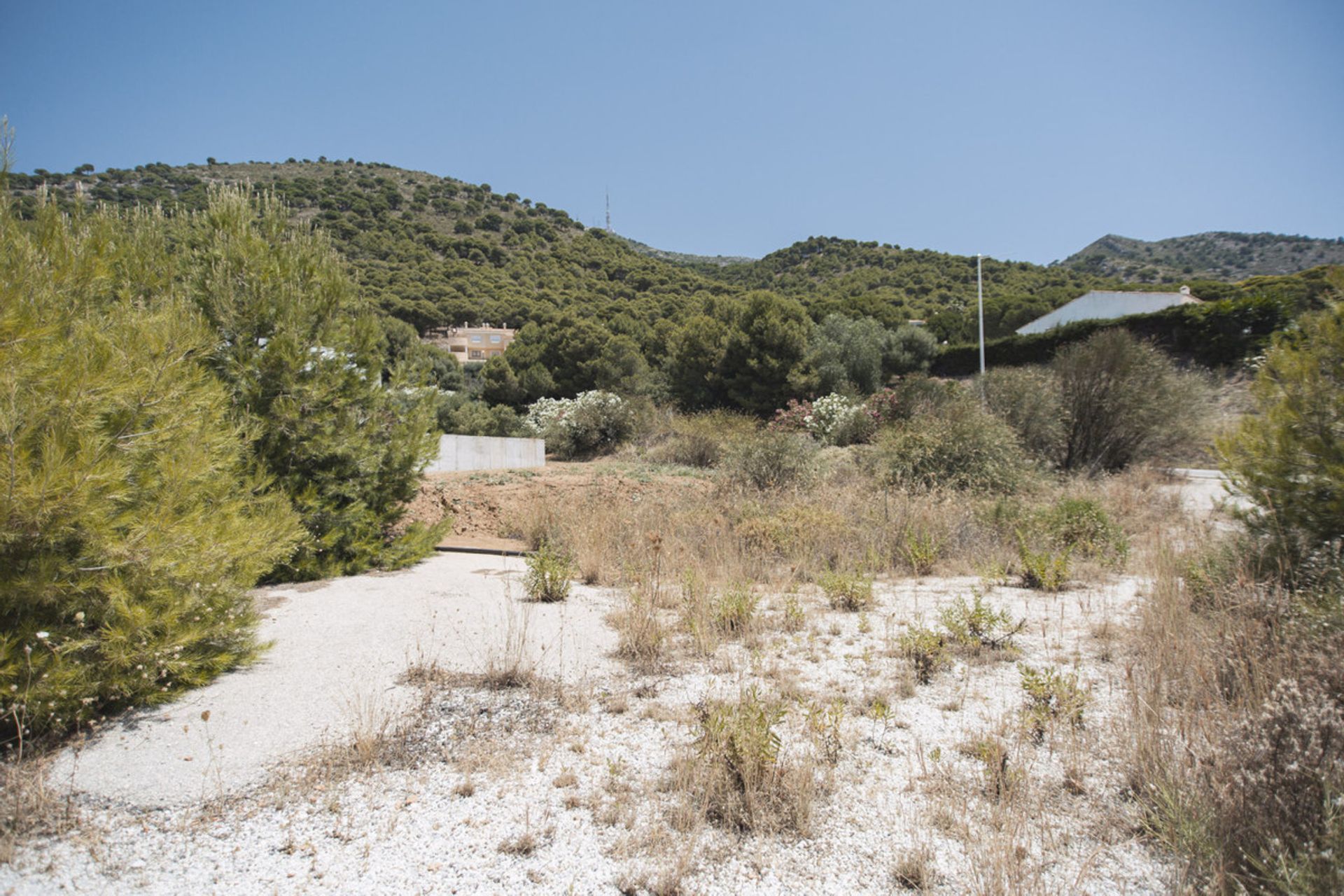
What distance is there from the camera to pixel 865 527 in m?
7.64

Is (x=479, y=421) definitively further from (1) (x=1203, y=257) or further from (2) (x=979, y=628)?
(1) (x=1203, y=257)

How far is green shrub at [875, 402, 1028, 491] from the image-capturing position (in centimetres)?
1036

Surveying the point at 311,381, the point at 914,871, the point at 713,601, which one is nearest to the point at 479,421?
the point at 311,381

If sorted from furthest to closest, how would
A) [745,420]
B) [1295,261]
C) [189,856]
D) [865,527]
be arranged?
[1295,261], [745,420], [865,527], [189,856]

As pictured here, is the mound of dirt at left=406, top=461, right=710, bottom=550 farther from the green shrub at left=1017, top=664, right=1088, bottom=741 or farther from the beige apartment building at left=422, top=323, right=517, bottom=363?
the beige apartment building at left=422, top=323, right=517, bottom=363

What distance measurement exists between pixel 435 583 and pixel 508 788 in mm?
3775

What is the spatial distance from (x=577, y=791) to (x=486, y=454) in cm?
1392

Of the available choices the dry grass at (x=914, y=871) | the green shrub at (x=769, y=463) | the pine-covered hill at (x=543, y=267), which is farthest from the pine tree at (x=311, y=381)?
the pine-covered hill at (x=543, y=267)

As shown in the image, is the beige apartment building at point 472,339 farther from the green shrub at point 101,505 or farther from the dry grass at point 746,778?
the dry grass at point 746,778

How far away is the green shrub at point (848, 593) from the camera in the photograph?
5395mm

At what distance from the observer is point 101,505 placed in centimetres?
268

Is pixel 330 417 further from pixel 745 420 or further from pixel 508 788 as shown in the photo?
pixel 745 420

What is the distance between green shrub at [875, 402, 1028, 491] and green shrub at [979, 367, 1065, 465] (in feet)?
7.72

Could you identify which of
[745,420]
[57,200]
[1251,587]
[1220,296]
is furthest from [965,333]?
[57,200]
